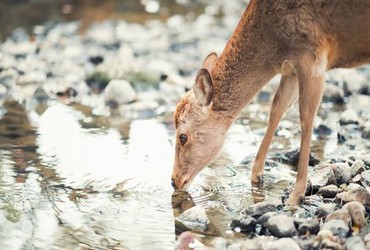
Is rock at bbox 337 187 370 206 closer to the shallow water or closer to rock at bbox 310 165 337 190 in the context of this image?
rock at bbox 310 165 337 190

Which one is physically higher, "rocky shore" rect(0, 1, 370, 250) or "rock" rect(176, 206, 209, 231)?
"rocky shore" rect(0, 1, 370, 250)

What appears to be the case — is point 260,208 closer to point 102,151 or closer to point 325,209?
point 325,209

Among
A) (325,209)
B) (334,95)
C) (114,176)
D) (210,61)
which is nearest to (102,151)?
(114,176)

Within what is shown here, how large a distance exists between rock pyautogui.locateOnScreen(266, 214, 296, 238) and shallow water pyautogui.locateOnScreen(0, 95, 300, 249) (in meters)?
0.50

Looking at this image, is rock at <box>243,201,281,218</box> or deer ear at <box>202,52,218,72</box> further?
deer ear at <box>202,52,218,72</box>

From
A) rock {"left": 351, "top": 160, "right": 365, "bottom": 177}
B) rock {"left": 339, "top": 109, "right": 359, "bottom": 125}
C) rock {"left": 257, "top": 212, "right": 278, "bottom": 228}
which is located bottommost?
rock {"left": 257, "top": 212, "right": 278, "bottom": 228}

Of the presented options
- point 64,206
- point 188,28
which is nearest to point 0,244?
point 64,206

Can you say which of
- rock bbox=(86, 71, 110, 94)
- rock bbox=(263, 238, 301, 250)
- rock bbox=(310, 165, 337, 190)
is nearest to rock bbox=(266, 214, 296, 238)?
rock bbox=(263, 238, 301, 250)

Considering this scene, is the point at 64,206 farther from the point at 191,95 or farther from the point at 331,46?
the point at 331,46

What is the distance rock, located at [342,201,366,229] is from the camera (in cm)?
758

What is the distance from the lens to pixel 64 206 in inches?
Result: 344

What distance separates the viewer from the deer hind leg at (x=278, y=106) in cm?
927

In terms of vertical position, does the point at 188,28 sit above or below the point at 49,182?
above

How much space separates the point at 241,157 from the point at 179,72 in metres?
4.97
